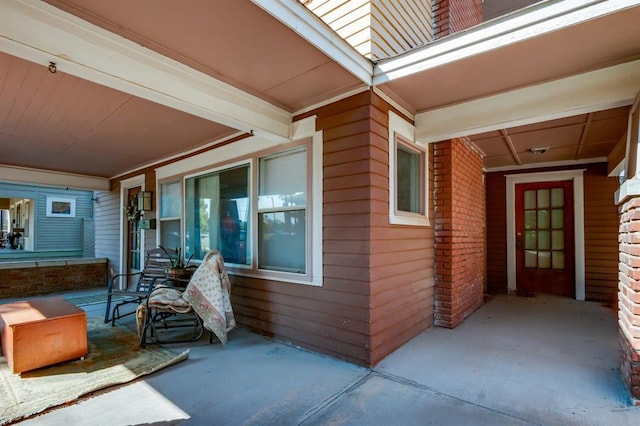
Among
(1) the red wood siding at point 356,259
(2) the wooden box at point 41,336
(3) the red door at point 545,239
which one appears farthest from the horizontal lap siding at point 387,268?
(3) the red door at point 545,239

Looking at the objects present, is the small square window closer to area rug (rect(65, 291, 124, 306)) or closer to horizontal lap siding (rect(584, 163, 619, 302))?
horizontal lap siding (rect(584, 163, 619, 302))

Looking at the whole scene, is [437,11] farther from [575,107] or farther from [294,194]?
[294,194]

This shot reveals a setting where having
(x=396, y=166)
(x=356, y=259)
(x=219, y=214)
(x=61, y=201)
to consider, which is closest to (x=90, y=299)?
(x=219, y=214)

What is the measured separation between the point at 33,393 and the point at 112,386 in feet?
1.66

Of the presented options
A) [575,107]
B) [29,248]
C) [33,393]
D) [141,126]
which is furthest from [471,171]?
[29,248]

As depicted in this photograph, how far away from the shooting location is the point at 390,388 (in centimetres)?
246

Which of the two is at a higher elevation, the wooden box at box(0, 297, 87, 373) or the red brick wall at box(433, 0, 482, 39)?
the red brick wall at box(433, 0, 482, 39)

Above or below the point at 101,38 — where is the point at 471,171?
below

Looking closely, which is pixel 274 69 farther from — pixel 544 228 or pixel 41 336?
pixel 544 228

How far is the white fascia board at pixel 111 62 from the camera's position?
178 cm

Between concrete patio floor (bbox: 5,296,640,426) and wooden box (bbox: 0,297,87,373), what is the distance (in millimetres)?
770

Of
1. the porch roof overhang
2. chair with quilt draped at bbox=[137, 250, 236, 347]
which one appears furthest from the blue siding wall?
chair with quilt draped at bbox=[137, 250, 236, 347]

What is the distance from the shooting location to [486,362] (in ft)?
9.54

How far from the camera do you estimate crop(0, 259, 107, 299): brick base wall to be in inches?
242
